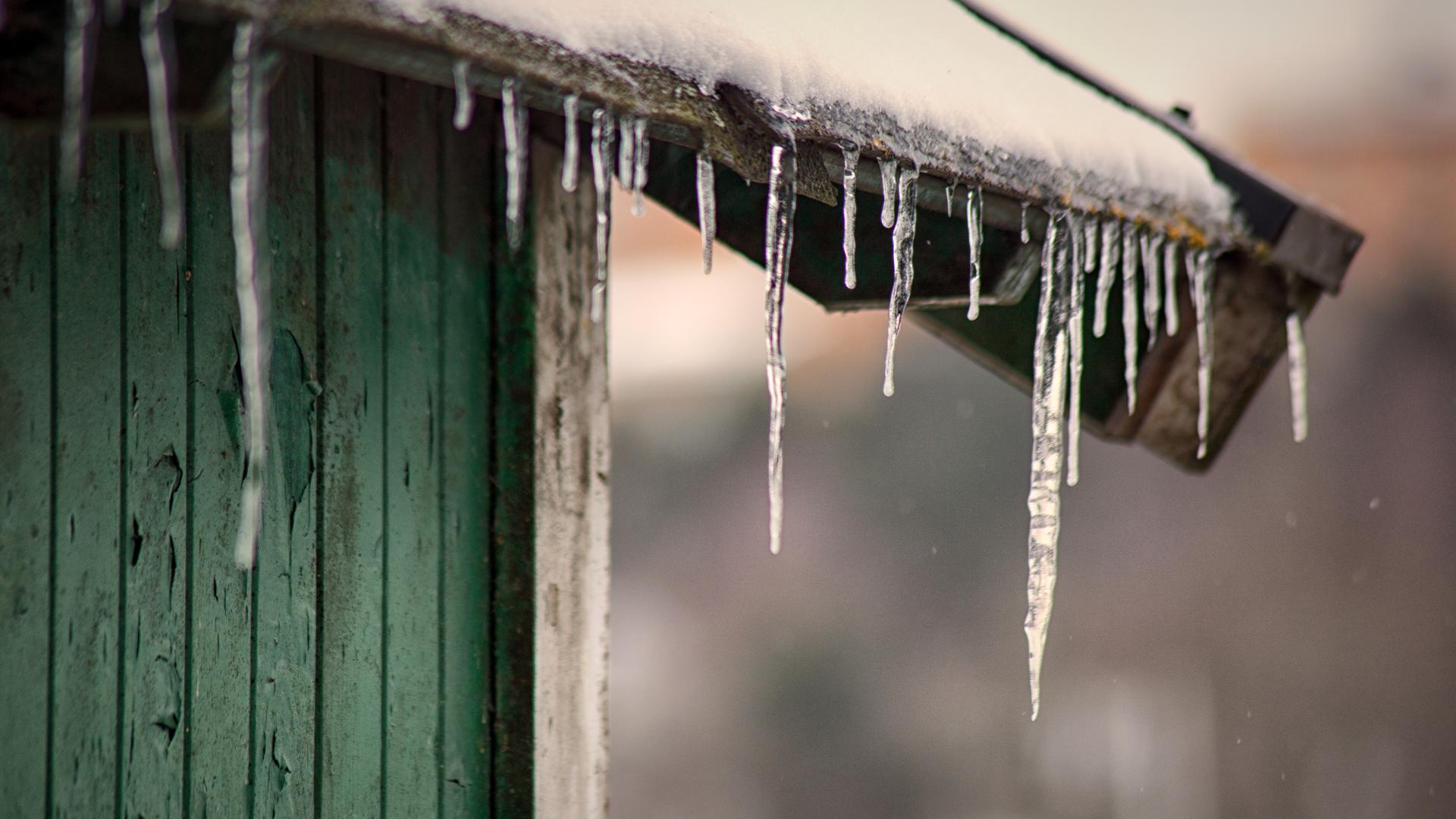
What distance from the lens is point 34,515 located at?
69.6 inches

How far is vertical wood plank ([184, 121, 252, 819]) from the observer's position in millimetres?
1963

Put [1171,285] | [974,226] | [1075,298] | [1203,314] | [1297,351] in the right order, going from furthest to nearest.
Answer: [1297,351], [1203,314], [1171,285], [1075,298], [974,226]

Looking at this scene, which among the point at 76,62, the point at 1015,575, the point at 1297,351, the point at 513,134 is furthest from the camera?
the point at 1015,575

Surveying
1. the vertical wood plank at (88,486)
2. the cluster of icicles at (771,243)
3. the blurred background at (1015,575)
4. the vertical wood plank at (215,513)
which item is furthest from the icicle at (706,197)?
the blurred background at (1015,575)

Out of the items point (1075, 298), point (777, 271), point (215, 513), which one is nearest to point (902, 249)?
point (777, 271)

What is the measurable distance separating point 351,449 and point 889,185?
1.09 meters

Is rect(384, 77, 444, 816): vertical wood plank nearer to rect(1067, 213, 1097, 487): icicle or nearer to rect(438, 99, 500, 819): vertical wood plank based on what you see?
rect(438, 99, 500, 819): vertical wood plank

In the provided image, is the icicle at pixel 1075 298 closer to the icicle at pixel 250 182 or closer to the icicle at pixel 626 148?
the icicle at pixel 626 148

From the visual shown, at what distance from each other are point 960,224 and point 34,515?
194 cm

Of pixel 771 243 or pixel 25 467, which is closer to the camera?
pixel 25 467

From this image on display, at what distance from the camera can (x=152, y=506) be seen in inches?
74.9

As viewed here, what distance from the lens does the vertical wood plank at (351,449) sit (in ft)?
7.22

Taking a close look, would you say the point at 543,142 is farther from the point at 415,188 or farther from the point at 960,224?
the point at 960,224

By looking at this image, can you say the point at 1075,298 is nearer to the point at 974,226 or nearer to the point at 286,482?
the point at 974,226
